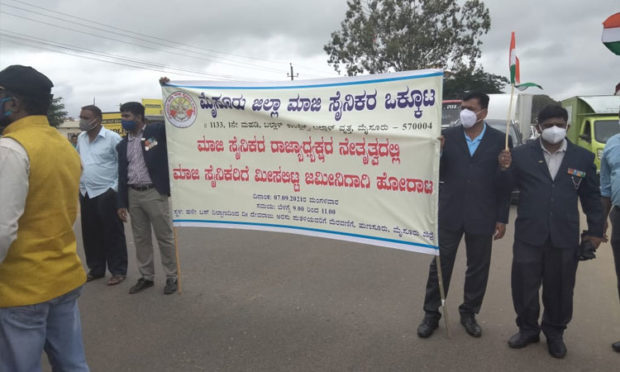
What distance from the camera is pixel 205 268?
5.26 meters

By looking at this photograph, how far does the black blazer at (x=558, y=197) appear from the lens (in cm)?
313

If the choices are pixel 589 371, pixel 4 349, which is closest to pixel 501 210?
pixel 589 371

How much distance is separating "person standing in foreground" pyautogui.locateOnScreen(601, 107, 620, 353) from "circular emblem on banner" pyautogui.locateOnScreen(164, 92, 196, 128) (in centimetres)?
355

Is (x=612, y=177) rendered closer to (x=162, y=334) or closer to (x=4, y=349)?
(x=162, y=334)

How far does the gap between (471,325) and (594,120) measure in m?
10.9

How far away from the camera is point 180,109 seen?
4336 mm

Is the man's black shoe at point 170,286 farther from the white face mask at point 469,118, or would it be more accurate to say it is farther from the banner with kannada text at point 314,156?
the white face mask at point 469,118

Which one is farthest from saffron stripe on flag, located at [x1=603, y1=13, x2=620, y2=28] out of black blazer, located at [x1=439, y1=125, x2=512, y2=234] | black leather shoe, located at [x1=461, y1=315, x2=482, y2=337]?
black leather shoe, located at [x1=461, y1=315, x2=482, y2=337]

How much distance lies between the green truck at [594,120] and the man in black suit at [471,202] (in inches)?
325

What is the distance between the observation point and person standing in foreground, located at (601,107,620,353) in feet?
10.8

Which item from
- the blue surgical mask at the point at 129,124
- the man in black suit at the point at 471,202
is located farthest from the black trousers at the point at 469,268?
the blue surgical mask at the point at 129,124

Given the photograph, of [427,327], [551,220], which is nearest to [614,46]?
[551,220]

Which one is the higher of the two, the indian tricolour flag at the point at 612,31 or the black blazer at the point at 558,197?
the indian tricolour flag at the point at 612,31

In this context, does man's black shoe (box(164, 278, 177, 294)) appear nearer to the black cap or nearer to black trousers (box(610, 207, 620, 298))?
the black cap
